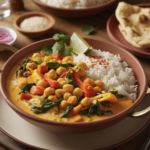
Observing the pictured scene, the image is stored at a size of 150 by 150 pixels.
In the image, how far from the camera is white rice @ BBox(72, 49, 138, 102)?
2.40 m

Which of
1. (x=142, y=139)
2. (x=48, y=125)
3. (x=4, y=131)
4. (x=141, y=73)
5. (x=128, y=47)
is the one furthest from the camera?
(x=128, y=47)

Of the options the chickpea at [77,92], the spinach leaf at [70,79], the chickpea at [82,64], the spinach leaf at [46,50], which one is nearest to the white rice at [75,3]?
the spinach leaf at [46,50]

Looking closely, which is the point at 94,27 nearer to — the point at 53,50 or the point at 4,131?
the point at 53,50

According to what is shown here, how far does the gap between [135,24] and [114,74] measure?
1253 millimetres

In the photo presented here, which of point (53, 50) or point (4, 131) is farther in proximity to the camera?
point (53, 50)

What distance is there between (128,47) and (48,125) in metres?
1.87

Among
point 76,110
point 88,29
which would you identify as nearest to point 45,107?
point 76,110

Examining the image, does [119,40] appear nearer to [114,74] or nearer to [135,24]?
[135,24]

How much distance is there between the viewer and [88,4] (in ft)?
12.3

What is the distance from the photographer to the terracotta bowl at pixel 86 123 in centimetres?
181

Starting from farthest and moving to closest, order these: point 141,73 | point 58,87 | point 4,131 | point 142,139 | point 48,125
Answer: point 141,73, point 58,87, point 142,139, point 4,131, point 48,125

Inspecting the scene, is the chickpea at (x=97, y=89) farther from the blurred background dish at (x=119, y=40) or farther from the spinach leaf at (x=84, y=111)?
the blurred background dish at (x=119, y=40)

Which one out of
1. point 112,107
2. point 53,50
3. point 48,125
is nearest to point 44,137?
point 48,125

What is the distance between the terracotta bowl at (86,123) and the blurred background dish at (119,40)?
1.00 ft
